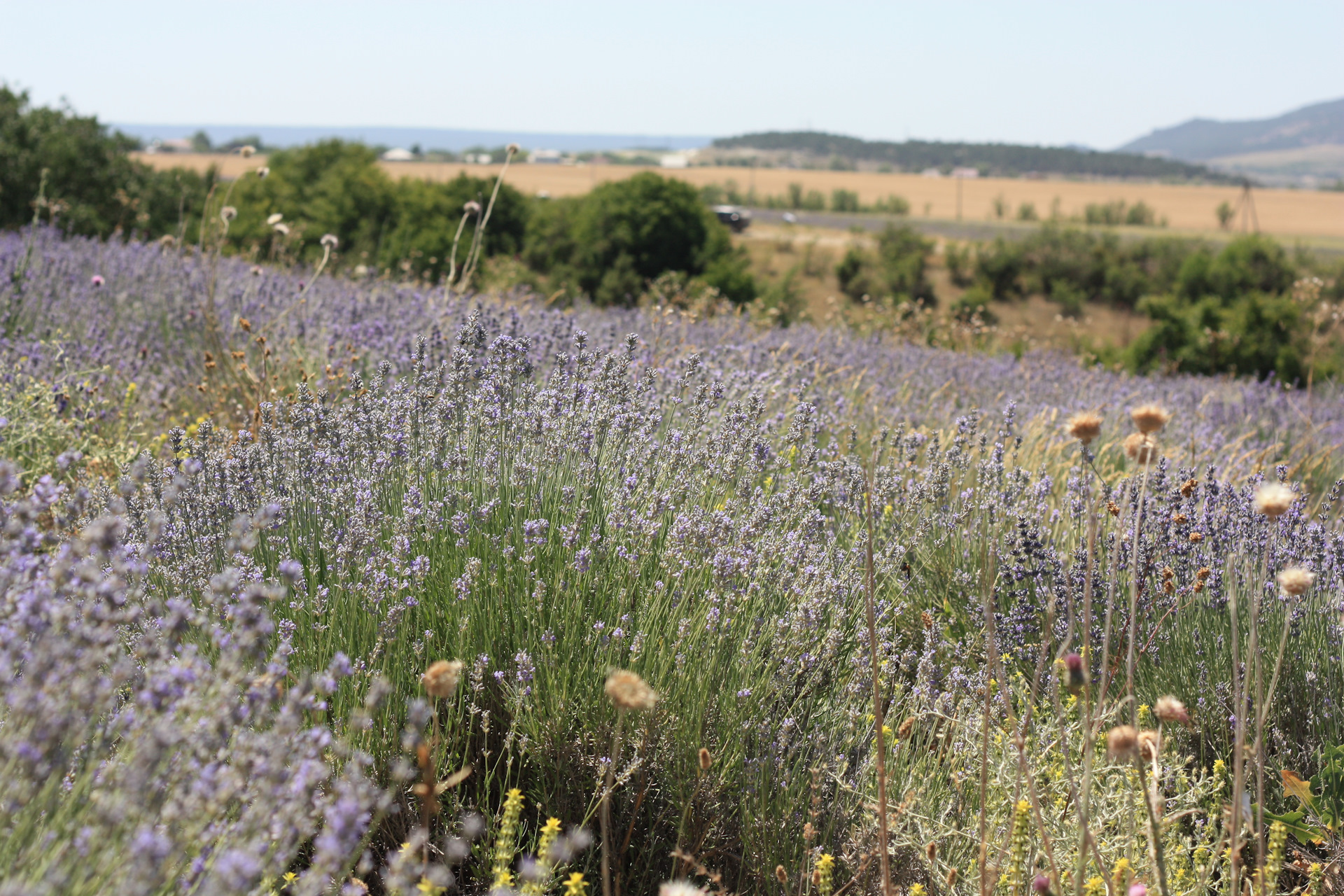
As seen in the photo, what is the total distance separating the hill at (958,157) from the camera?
11244 centimetres

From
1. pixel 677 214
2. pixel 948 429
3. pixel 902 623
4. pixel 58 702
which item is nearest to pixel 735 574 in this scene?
pixel 902 623

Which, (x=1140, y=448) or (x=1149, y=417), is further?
(x=1140, y=448)

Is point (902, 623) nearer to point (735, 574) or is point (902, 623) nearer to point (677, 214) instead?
point (735, 574)

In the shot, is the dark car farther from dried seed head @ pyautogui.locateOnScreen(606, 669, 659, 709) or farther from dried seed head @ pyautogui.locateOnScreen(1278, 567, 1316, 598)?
dried seed head @ pyautogui.locateOnScreen(606, 669, 659, 709)

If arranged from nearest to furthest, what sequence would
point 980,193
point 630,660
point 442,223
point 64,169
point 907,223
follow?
point 630,660
point 64,169
point 442,223
point 907,223
point 980,193

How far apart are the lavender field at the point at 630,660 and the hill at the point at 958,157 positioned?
10297cm

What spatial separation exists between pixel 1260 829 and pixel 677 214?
13880 mm

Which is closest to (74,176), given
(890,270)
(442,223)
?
(442,223)

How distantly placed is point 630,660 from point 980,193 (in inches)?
2427

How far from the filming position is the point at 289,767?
1.25 meters

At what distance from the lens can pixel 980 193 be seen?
58.1 metres

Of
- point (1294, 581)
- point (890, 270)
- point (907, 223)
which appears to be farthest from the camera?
point (907, 223)

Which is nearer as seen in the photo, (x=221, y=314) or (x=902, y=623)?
(x=902, y=623)

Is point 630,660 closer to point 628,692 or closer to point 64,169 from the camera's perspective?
point 628,692
